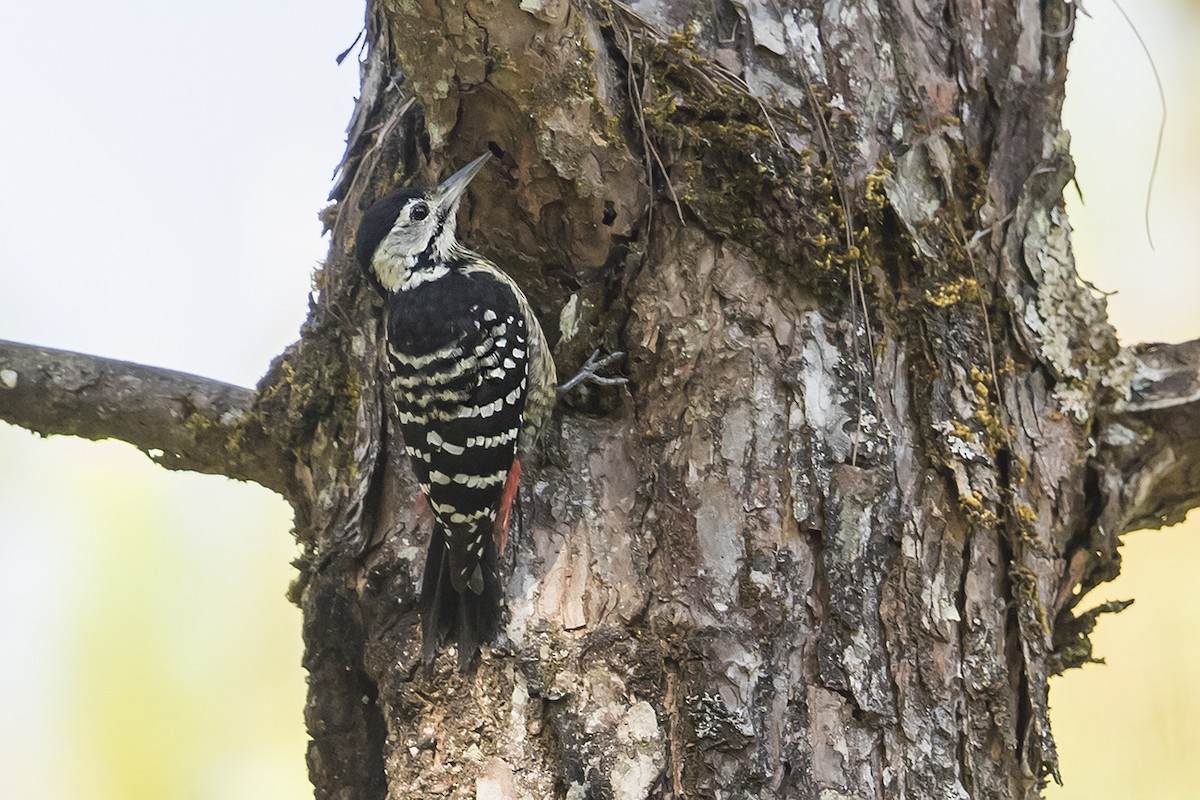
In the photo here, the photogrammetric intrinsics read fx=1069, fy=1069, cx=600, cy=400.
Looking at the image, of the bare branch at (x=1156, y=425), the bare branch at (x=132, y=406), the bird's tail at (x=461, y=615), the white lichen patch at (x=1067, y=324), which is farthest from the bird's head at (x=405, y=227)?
the bare branch at (x=1156, y=425)

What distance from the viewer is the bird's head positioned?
292 cm

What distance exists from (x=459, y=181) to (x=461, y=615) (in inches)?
44.8

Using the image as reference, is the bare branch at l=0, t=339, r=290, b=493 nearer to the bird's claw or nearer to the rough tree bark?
the rough tree bark

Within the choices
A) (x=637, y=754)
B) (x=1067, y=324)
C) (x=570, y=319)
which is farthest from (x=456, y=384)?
(x=1067, y=324)

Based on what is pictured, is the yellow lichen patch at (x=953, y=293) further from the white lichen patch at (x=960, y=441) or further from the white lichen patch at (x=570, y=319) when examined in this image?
the white lichen patch at (x=570, y=319)

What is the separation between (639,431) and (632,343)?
23 centimetres

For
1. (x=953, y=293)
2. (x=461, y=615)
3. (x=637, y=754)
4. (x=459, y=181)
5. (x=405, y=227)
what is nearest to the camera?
(x=637, y=754)

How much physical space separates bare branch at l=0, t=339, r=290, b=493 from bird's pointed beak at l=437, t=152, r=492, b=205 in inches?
32.2

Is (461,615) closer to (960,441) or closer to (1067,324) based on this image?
(960,441)

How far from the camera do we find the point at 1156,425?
293 cm

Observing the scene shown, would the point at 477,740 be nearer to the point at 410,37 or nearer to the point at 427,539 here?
the point at 427,539

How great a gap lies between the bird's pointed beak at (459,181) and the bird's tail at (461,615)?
99 cm

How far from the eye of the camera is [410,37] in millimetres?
2479

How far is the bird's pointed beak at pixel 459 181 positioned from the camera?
283 cm
